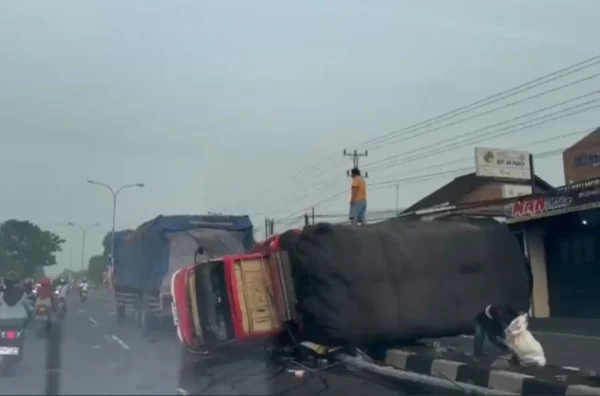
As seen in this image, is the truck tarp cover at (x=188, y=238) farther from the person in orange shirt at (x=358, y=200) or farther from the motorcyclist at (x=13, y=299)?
the motorcyclist at (x=13, y=299)

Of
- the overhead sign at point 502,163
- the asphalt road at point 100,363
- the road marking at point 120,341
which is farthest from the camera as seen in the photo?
the overhead sign at point 502,163

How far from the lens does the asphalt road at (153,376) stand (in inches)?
245

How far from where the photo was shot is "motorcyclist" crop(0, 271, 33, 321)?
13147 millimetres

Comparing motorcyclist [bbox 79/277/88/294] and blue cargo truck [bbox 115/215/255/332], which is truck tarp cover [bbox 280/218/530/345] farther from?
motorcyclist [bbox 79/277/88/294]

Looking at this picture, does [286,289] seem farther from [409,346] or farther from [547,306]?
[547,306]

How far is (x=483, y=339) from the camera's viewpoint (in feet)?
33.4

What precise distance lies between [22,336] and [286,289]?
14.2 feet

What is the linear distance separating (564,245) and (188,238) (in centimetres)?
1183

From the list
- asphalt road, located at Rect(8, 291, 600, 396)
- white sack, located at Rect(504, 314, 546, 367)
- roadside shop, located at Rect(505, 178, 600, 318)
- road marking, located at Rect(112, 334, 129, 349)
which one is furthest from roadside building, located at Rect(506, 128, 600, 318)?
white sack, located at Rect(504, 314, 546, 367)

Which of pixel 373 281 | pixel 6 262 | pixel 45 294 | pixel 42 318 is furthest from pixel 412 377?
pixel 6 262

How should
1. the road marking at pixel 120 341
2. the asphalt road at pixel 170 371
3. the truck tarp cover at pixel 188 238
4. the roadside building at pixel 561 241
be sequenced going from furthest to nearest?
the roadside building at pixel 561 241 < the truck tarp cover at pixel 188 238 < the road marking at pixel 120 341 < the asphalt road at pixel 170 371

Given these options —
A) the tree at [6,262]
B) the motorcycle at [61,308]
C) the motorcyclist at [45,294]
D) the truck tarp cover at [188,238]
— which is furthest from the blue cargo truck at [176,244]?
the tree at [6,262]

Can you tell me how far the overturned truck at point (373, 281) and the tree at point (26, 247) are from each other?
60.8ft

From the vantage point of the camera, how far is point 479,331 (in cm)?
1007
